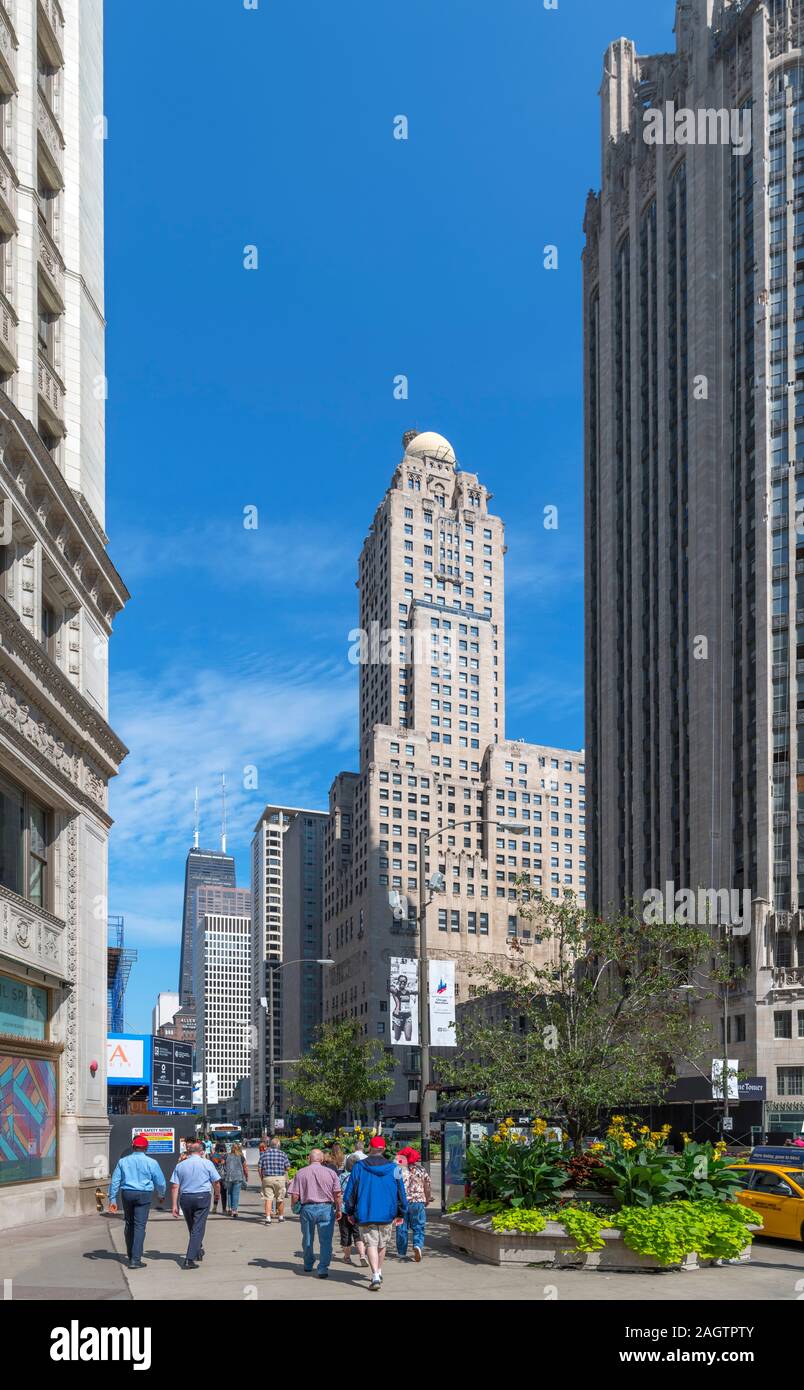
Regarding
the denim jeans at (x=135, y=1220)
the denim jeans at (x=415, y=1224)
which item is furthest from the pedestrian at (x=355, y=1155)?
the denim jeans at (x=135, y=1220)

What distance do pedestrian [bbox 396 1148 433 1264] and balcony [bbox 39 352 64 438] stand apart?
64.9ft

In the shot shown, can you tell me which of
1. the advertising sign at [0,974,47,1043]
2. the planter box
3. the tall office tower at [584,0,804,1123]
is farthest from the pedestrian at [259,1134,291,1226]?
the tall office tower at [584,0,804,1123]

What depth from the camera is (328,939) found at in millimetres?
190000

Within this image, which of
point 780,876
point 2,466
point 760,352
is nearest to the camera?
point 2,466

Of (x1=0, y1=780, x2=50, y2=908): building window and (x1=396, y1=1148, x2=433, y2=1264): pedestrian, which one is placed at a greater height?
(x1=0, y1=780, x2=50, y2=908): building window

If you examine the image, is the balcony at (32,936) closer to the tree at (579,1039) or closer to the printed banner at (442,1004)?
the printed banner at (442,1004)

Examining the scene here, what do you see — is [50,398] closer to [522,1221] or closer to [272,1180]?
[272,1180]

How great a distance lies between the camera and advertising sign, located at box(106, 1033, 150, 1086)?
142ft

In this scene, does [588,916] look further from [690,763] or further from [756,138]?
[756,138]

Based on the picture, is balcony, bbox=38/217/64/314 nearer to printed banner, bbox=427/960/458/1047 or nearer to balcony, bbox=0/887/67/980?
balcony, bbox=0/887/67/980

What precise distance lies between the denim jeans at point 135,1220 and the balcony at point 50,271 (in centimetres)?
2190

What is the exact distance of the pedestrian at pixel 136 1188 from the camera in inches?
757
